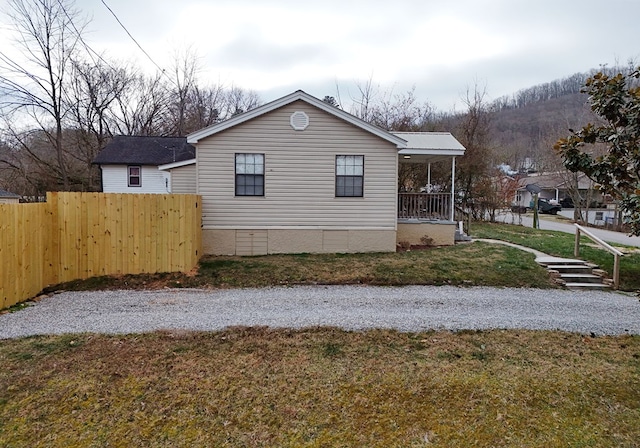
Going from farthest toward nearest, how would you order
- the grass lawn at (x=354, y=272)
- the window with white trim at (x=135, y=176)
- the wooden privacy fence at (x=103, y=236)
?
the window with white trim at (x=135, y=176) → the grass lawn at (x=354, y=272) → the wooden privacy fence at (x=103, y=236)

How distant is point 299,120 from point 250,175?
216cm

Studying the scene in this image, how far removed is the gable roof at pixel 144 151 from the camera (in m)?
20.9

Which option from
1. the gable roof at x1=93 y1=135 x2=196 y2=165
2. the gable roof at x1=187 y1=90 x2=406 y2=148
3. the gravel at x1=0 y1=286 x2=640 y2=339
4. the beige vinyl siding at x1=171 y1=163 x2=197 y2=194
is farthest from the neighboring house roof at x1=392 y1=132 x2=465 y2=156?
the gable roof at x1=93 y1=135 x2=196 y2=165

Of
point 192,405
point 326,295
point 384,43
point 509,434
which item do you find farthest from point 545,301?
point 384,43

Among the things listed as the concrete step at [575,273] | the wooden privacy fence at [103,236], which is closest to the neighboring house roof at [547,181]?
the concrete step at [575,273]

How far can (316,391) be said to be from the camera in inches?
145

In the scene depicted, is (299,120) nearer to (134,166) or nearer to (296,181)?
(296,181)

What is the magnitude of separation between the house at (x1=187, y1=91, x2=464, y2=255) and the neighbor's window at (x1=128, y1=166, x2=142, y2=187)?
12.0 m

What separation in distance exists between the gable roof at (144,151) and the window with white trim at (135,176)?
0.40m

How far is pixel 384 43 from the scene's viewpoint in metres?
14.4

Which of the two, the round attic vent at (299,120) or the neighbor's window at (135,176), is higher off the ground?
the round attic vent at (299,120)

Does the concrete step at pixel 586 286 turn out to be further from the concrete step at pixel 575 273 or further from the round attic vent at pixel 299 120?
the round attic vent at pixel 299 120

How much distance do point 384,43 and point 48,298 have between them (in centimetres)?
1338

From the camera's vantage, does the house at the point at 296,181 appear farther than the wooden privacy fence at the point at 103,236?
Yes
